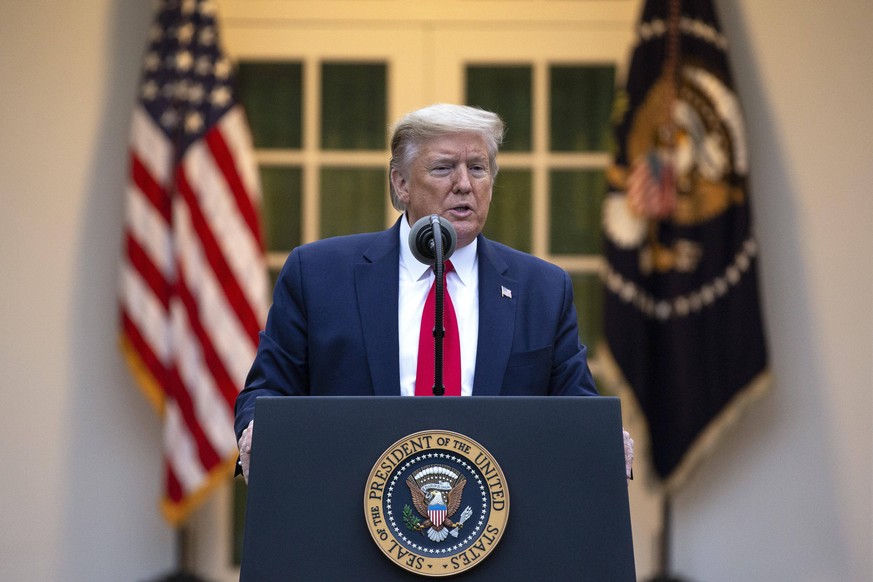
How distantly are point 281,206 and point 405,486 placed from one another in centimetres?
329

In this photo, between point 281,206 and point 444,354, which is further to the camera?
point 281,206

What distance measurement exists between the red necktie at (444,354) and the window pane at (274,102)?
2.76 m

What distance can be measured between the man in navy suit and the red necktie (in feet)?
0.07

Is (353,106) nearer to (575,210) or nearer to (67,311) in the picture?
(575,210)

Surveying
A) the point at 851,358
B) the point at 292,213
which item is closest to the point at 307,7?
the point at 292,213

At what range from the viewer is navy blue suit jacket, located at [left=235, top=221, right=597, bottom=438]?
2193mm

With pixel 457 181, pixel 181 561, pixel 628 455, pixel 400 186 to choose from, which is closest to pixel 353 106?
pixel 181 561

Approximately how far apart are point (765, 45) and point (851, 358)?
1351 millimetres

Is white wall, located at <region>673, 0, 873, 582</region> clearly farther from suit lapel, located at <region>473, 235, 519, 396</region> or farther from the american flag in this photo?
suit lapel, located at <region>473, 235, 519, 396</region>

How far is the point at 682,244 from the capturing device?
4.52 metres

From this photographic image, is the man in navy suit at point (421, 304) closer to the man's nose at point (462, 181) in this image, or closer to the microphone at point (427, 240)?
the man's nose at point (462, 181)

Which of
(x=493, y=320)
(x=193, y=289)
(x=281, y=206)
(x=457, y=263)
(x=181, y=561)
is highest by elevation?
(x=281, y=206)

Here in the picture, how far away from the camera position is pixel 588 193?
4.84 metres

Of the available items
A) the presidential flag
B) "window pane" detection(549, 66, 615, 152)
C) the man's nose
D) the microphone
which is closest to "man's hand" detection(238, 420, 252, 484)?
the microphone
